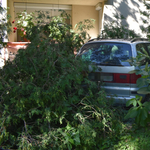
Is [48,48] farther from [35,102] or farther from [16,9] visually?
[16,9]

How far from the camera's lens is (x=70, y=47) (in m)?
5.06

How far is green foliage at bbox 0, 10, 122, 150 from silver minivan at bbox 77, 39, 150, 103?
0.82 m

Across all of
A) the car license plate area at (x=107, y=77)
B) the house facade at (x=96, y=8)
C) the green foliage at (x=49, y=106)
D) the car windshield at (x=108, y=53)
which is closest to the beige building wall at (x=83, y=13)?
the house facade at (x=96, y=8)

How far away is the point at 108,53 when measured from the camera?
17.3 ft

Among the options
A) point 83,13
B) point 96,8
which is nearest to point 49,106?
point 96,8

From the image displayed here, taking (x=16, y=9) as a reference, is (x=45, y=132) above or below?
below

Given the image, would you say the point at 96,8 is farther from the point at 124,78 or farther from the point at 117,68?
the point at 124,78

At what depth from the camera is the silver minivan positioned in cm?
489

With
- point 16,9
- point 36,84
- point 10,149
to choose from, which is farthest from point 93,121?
point 16,9

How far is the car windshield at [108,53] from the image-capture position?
16.6 feet

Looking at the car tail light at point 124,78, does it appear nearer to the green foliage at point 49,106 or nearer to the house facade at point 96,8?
the green foliage at point 49,106

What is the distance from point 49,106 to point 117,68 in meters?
2.05

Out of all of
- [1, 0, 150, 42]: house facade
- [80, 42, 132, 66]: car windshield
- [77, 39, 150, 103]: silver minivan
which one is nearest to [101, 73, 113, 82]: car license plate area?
[77, 39, 150, 103]: silver minivan

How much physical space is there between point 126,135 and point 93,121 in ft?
2.37
